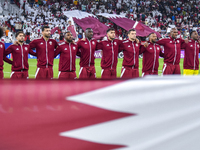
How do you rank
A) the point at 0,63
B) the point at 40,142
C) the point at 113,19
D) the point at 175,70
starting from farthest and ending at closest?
the point at 113,19
the point at 175,70
the point at 0,63
the point at 40,142

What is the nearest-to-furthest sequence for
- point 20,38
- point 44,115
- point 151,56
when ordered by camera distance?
point 44,115
point 20,38
point 151,56

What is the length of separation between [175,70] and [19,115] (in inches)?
245

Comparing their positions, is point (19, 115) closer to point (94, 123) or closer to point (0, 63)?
point (94, 123)

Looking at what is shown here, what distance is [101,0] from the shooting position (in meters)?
36.2

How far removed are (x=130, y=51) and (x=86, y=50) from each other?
110cm

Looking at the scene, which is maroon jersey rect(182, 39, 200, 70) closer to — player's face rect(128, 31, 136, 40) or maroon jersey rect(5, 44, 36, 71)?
player's face rect(128, 31, 136, 40)

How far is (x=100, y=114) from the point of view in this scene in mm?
2148

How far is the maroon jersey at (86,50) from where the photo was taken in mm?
7188

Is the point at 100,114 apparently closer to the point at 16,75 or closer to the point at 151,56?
the point at 16,75

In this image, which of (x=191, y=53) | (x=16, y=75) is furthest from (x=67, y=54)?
(x=191, y=53)

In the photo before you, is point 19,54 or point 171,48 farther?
point 171,48

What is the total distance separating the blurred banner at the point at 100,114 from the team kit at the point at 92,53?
4840 millimetres

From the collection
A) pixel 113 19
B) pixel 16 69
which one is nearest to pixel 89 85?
pixel 16 69

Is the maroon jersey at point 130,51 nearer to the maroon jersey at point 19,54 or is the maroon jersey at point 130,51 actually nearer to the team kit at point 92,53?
the team kit at point 92,53
